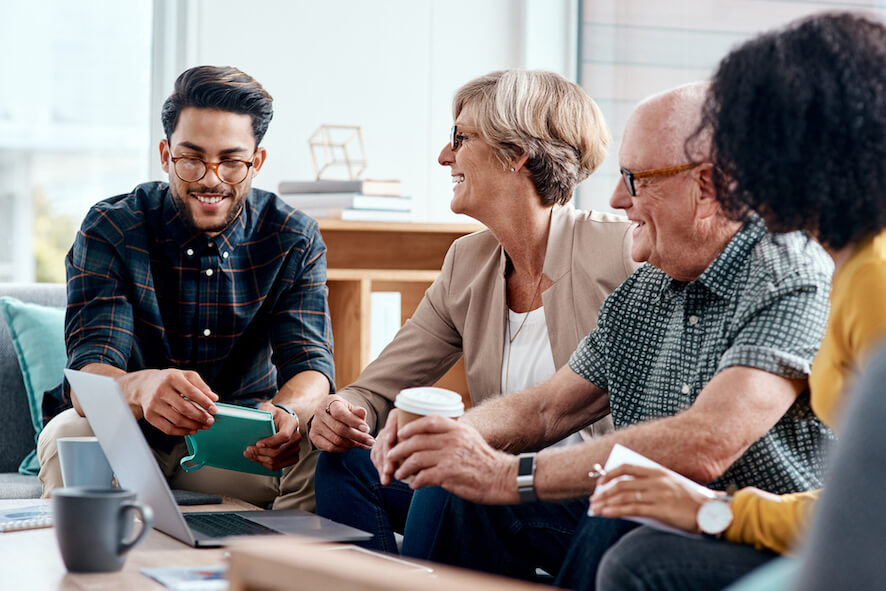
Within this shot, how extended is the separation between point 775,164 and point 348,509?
107 centimetres

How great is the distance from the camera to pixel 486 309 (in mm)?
2119

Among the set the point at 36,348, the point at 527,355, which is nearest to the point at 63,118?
the point at 36,348

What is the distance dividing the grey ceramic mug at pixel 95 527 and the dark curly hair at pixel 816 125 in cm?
81

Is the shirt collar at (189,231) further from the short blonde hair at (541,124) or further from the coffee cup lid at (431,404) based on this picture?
the coffee cup lid at (431,404)

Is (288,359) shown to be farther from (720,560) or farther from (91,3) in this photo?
(91,3)

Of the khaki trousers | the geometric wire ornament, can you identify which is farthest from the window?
the khaki trousers

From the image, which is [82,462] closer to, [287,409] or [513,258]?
[287,409]

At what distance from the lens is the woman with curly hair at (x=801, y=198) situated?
1.07m

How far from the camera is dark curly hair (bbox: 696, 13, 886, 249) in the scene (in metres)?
1.07

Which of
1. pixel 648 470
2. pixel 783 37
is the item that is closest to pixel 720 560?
pixel 648 470

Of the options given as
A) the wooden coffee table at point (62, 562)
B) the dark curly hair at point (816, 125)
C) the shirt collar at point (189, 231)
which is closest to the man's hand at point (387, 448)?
the wooden coffee table at point (62, 562)

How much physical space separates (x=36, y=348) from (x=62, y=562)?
141 cm

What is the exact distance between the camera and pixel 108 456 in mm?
1501

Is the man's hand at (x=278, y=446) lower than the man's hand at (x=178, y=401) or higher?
lower
